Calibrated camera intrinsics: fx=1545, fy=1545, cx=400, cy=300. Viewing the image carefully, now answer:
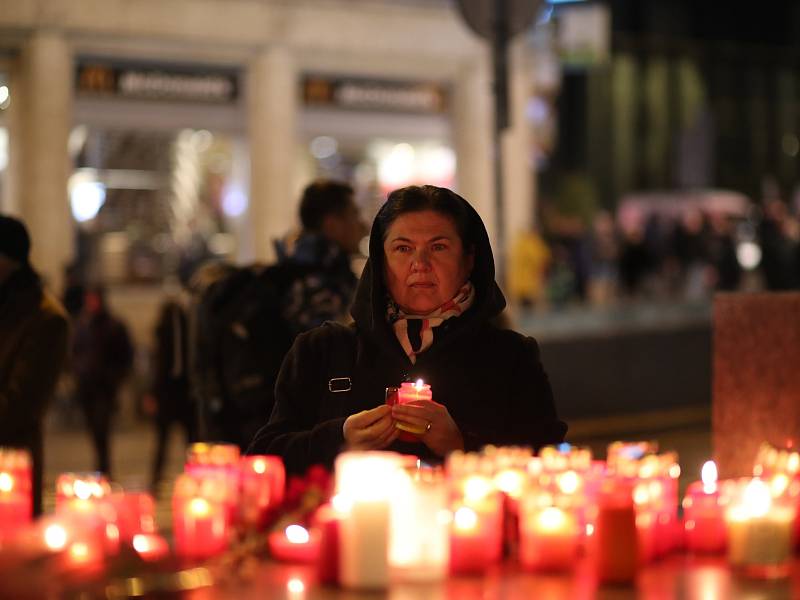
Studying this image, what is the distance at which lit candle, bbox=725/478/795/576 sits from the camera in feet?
11.4

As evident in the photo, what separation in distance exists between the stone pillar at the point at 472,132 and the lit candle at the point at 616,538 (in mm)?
21415

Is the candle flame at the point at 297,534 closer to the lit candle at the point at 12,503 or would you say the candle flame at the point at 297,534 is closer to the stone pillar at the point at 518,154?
the lit candle at the point at 12,503

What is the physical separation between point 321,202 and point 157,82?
591 inches

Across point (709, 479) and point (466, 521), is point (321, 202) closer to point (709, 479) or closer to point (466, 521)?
point (709, 479)

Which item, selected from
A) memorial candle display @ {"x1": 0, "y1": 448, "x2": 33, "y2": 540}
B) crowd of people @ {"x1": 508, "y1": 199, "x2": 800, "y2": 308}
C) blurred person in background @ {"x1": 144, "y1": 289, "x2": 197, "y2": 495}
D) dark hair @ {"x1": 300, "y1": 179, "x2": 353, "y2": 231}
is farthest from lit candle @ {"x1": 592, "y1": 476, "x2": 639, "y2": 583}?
crowd of people @ {"x1": 508, "y1": 199, "x2": 800, "y2": 308}

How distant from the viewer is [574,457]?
3.82 metres

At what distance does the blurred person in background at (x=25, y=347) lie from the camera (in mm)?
5957

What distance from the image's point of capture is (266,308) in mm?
6766

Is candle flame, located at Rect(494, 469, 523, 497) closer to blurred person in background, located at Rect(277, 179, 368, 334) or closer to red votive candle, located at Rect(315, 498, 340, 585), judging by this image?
red votive candle, located at Rect(315, 498, 340, 585)

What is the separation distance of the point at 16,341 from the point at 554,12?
57.6ft

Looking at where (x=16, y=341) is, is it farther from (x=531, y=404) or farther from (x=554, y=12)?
(x=554, y=12)

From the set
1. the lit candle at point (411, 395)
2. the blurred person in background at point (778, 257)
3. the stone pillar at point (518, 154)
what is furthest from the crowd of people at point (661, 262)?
the lit candle at point (411, 395)

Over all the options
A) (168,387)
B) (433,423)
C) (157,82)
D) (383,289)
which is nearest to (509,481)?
(433,423)

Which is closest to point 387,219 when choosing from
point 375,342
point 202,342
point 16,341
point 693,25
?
point 375,342
